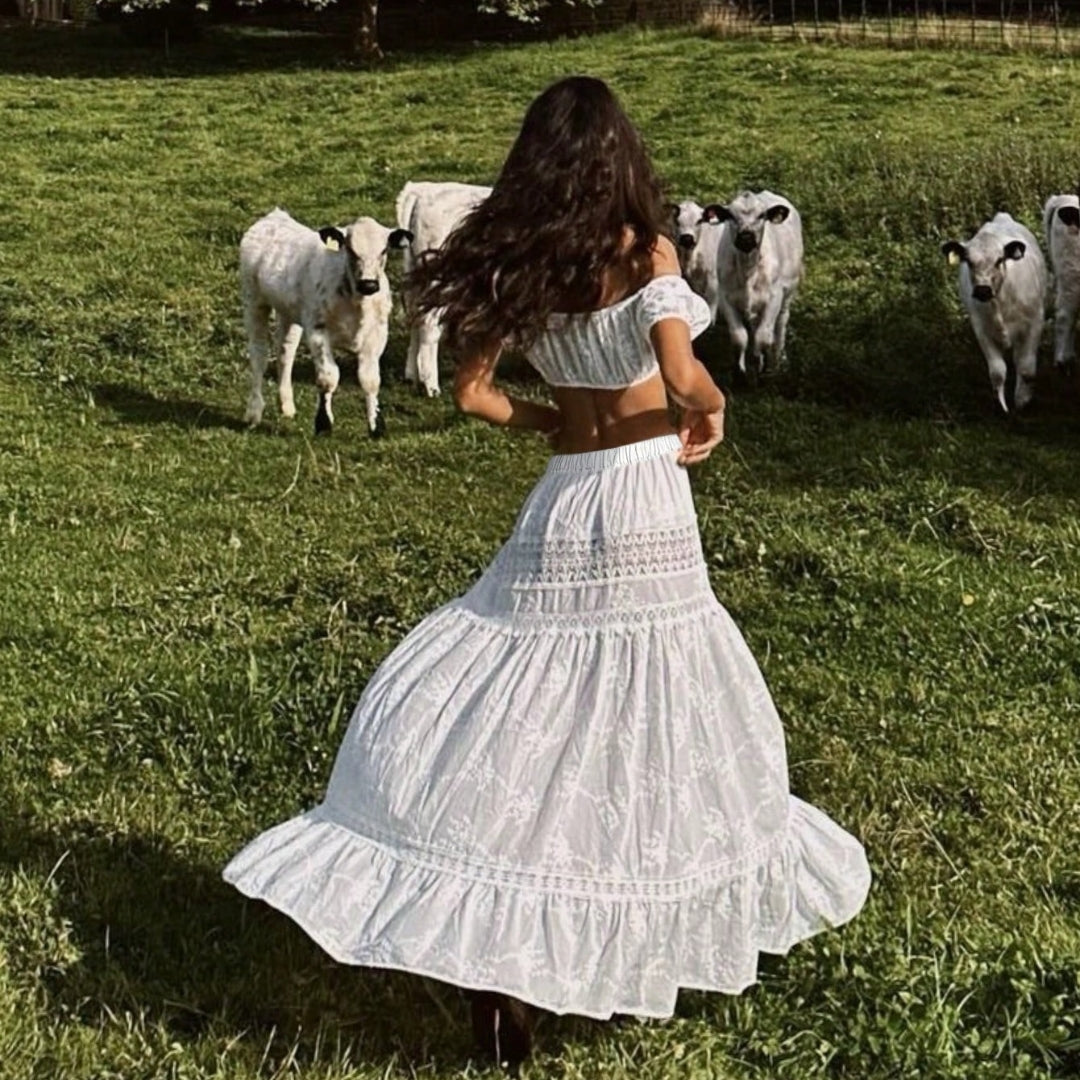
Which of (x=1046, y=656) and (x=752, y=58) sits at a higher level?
(x=752, y=58)

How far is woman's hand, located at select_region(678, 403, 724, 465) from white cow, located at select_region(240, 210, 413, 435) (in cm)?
794

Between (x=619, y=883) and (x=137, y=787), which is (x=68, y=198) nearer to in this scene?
(x=137, y=787)

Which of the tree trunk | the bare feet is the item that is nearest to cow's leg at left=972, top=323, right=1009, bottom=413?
the bare feet

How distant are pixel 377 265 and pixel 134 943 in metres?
8.08

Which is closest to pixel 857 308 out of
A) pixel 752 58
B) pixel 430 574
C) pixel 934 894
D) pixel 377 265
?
pixel 377 265

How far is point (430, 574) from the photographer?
8.07 meters

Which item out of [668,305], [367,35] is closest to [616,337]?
[668,305]

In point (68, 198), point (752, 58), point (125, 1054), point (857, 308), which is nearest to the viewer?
point (125, 1054)

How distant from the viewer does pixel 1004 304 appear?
12.2m

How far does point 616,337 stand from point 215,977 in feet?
6.67

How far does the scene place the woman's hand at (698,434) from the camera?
400 cm

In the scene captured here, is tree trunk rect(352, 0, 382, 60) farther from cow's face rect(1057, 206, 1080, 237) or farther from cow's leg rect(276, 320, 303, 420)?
cow's face rect(1057, 206, 1080, 237)

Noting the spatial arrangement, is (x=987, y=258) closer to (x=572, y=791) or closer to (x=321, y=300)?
(x=321, y=300)

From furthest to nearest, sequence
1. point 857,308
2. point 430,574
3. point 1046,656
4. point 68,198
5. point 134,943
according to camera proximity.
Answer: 1. point 68,198
2. point 857,308
3. point 430,574
4. point 1046,656
5. point 134,943
